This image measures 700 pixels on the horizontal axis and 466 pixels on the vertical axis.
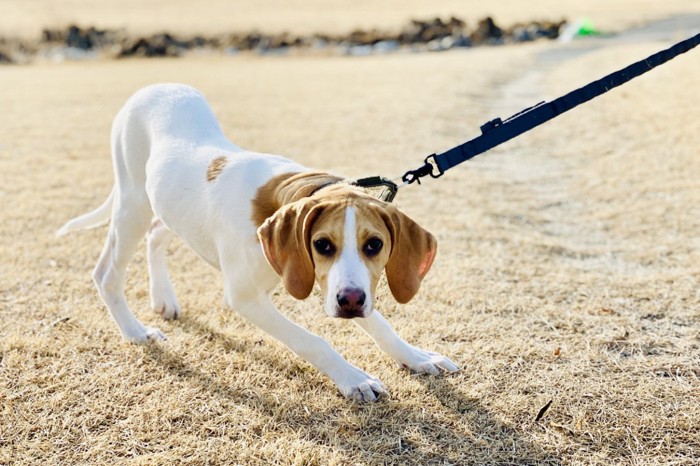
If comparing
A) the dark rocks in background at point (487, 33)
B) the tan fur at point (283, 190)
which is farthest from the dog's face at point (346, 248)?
the dark rocks in background at point (487, 33)

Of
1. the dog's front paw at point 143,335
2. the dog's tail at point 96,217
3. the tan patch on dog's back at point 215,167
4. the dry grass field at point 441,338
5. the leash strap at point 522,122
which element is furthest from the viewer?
the dog's tail at point 96,217

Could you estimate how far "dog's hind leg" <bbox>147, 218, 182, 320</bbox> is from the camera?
155 inches

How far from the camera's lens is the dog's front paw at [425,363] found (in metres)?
3.24

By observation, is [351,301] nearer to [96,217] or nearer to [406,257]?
[406,257]

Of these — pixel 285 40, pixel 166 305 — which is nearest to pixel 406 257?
pixel 166 305

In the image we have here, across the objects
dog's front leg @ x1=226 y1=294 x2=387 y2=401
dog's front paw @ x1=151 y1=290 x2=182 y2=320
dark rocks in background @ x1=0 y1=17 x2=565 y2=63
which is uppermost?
dog's front leg @ x1=226 y1=294 x2=387 y2=401

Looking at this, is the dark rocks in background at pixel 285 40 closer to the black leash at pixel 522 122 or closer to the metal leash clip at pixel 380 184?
the black leash at pixel 522 122

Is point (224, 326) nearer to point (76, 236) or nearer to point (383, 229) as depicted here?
point (383, 229)

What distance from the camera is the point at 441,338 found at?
12.0ft

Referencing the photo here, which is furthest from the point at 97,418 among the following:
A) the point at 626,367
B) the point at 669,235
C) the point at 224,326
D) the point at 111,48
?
the point at 111,48

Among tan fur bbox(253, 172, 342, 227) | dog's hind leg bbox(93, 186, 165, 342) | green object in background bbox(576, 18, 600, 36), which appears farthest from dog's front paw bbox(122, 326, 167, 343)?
green object in background bbox(576, 18, 600, 36)

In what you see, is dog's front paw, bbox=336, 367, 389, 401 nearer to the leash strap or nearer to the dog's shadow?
the dog's shadow

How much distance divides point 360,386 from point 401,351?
0.35 meters

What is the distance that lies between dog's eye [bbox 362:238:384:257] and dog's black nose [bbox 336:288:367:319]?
6.5 inches
